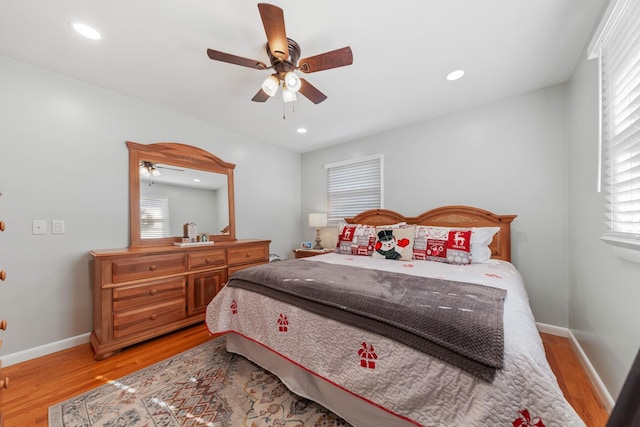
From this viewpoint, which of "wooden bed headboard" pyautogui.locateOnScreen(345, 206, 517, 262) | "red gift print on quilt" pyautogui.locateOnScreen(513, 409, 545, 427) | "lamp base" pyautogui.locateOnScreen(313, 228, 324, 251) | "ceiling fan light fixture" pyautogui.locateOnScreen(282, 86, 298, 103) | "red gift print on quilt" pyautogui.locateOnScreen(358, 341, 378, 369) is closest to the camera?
"red gift print on quilt" pyautogui.locateOnScreen(513, 409, 545, 427)

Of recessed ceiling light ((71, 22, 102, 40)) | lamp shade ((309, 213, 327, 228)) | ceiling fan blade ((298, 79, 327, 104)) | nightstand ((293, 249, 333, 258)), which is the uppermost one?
recessed ceiling light ((71, 22, 102, 40))

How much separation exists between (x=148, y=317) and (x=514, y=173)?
13.4ft

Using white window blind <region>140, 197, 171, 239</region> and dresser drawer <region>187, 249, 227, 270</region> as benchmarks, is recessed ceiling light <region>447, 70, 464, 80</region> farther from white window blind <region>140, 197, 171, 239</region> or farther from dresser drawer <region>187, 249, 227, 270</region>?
white window blind <region>140, 197, 171, 239</region>

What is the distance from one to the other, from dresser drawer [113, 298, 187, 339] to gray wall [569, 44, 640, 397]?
131 inches

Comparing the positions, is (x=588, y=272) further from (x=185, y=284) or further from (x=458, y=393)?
(x=185, y=284)

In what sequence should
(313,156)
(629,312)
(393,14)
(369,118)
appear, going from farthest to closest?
(313,156) → (369,118) → (393,14) → (629,312)

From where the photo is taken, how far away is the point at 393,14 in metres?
1.53

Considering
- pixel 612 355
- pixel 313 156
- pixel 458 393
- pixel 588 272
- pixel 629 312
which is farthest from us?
pixel 313 156

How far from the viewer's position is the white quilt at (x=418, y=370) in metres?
0.83

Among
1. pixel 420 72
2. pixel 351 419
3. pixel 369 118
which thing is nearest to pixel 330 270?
pixel 351 419

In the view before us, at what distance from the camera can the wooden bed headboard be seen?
2525 millimetres

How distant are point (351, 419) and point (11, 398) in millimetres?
2234

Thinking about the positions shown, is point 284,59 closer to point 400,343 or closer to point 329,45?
point 329,45

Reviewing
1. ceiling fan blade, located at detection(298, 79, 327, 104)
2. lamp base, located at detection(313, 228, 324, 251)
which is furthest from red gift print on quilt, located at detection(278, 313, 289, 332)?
lamp base, located at detection(313, 228, 324, 251)
